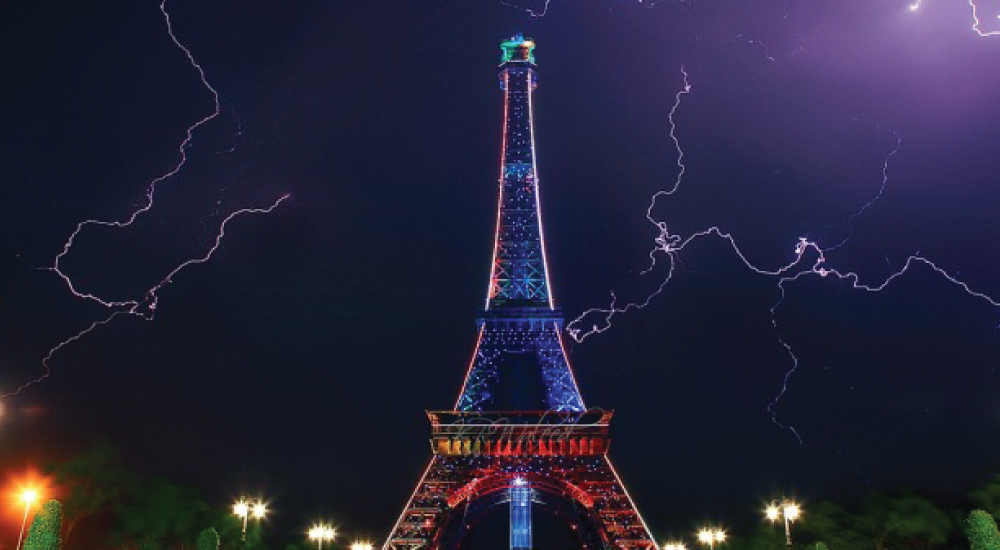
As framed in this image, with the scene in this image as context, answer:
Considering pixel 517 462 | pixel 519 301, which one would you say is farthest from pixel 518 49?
pixel 517 462

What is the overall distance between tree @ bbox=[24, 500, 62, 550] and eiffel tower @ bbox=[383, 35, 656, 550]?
18.1 metres

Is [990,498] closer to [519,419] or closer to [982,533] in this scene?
[982,533]

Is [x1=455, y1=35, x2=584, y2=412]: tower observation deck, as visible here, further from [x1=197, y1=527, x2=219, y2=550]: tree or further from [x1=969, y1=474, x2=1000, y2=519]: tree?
[x1=197, y1=527, x2=219, y2=550]: tree

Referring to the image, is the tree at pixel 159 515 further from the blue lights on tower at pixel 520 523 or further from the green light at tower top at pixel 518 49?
the green light at tower top at pixel 518 49

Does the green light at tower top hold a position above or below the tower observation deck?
above

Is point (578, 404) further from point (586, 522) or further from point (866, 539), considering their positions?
point (866, 539)

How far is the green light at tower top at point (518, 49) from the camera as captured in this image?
45.6m

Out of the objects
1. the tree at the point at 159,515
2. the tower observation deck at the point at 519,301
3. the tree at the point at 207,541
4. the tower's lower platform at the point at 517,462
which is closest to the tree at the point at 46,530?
the tree at the point at 207,541

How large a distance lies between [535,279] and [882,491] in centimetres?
1874

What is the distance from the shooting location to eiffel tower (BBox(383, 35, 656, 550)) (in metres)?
39.0

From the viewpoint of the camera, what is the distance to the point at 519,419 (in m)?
41.5

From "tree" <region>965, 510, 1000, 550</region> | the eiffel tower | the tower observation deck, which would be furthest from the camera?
the tower observation deck

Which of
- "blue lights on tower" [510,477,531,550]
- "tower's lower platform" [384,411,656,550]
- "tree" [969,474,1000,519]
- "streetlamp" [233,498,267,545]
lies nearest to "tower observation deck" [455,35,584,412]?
"tower's lower platform" [384,411,656,550]

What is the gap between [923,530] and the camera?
33.0 m
